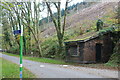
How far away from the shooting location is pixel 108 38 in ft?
51.5

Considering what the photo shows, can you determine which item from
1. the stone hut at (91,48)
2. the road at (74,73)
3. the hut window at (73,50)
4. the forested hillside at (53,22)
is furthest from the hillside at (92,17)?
the road at (74,73)

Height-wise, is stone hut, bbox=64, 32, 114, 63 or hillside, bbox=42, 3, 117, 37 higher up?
hillside, bbox=42, 3, 117, 37

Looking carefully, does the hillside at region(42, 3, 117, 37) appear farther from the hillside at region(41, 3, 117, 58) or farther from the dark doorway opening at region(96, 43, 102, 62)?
the dark doorway opening at region(96, 43, 102, 62)

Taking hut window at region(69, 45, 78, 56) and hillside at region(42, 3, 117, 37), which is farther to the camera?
hillside at region(42, 3, 117, 37)

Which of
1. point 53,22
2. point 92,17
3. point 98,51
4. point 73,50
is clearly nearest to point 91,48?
point 98,51

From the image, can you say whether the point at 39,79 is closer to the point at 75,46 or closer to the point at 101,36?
the point at 75,46

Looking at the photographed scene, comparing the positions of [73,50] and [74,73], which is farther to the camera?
[73,50]

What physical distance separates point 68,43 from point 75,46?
3.94 ft

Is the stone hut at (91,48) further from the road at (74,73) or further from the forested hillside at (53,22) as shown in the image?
the road at (74,73)

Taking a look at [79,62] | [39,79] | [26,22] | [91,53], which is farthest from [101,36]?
[26,22]

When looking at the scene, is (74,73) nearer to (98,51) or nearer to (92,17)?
(98,51)

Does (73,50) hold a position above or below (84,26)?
below

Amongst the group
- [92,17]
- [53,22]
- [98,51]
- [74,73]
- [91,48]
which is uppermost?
[92,17]

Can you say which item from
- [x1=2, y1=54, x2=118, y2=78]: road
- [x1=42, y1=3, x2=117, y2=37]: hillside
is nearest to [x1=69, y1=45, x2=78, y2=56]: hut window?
[x1=2, y1=54, x2=118, y2=78]: road
